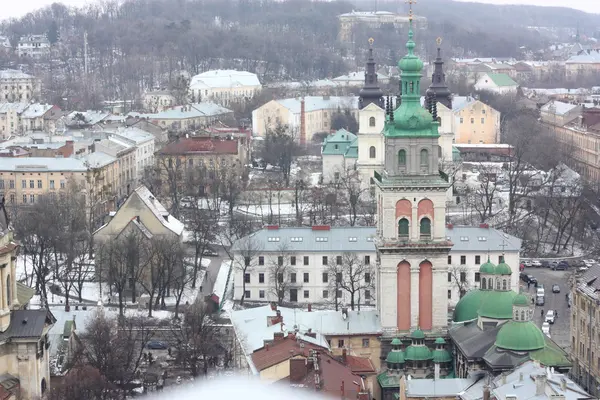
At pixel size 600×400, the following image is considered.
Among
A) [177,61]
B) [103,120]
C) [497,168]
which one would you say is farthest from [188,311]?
[177,61]

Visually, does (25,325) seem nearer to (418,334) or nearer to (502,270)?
(418,334)

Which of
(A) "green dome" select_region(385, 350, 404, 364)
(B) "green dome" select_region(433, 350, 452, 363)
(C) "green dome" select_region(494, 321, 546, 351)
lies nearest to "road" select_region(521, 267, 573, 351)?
(B) "green dome" select_region(433, 350, 452, 363)

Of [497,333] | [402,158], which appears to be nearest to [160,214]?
[402,158]

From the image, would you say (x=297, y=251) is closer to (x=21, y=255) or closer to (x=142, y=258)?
(x=142, y=258)

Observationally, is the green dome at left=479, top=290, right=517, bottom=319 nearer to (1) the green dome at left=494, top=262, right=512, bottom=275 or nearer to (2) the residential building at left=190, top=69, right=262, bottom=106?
(1) the green dome at left=494, top=262, right=512, bottom=275

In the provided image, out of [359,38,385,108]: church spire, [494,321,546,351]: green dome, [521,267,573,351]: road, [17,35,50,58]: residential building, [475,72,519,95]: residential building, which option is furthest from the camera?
[17,35,50,58]: residential building

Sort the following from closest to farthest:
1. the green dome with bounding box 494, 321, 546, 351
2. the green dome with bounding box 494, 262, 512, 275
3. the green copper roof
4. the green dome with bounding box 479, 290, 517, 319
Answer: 1. the green dome with bounding box 494, 321, 546, 351
2. the green dome with bounding box 479, 290, 517, 319
3. the green dome with bounding box 494, 262, 512, 275
4. the green copper roof
